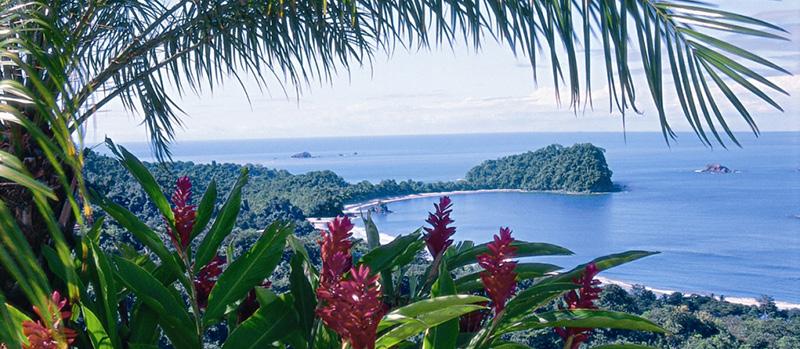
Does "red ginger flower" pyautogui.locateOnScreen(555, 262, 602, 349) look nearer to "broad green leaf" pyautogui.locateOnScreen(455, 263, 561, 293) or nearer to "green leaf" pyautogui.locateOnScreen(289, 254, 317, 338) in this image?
"broad green leaf" pyautogui.locateOnScreen(455, 263, 561, 293)

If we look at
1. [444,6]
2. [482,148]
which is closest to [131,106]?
Result: [444,6]

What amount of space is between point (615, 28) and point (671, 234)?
358 inches

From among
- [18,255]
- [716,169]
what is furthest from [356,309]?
[716,169]

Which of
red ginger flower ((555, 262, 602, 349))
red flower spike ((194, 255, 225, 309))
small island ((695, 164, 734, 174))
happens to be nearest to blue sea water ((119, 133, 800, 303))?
small island ((695, 164, 734, 174))

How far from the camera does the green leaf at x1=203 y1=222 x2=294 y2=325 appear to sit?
935 millimetres

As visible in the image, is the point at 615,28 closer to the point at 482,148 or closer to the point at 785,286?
the point at 785,286

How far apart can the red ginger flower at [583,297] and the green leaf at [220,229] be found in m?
0.48

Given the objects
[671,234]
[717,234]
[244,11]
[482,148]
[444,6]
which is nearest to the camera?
[444,6]

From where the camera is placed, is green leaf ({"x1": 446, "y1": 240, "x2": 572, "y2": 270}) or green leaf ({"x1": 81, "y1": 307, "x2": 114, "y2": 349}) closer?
green leaf ({"x1": 81, "y1": 307, "x2": 114, "y2": 349})

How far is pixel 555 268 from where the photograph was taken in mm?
1113

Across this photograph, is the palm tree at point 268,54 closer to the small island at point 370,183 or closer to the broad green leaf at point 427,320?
the broad green leaf at point 427,320

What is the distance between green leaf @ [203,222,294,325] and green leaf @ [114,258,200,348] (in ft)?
0.12

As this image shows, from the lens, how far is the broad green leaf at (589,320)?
2.73 ft

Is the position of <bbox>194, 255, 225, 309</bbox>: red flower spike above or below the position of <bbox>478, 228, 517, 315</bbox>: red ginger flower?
below
